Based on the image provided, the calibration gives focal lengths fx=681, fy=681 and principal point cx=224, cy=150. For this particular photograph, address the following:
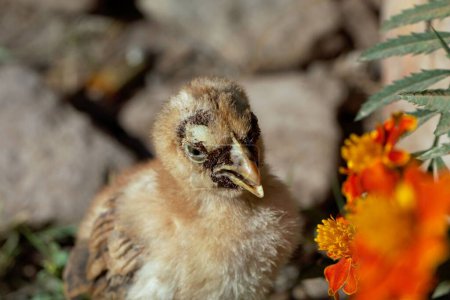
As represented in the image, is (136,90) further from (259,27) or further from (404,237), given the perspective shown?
(404,237)

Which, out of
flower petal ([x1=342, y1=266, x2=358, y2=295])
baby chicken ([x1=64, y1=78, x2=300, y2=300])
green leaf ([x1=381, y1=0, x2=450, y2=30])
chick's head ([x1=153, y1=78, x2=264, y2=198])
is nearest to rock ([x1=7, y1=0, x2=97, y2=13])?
baby chicken ([x1=64, y1=78, x2=300, y2=300])

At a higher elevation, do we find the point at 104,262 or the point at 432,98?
the point at 432,98

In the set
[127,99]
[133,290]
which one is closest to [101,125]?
[127,99]

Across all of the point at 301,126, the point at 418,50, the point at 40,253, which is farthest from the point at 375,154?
the point at 40,253

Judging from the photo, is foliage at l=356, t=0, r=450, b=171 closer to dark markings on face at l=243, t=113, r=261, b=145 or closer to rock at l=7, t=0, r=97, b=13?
dark markings on face at l=243, t=113, r=261, b=145

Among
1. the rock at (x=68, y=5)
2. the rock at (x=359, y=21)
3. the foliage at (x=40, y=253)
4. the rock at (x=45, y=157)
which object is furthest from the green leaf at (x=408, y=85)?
the rock at (x=68, y=5)

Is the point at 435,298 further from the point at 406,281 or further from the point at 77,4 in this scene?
the point at 77,4
